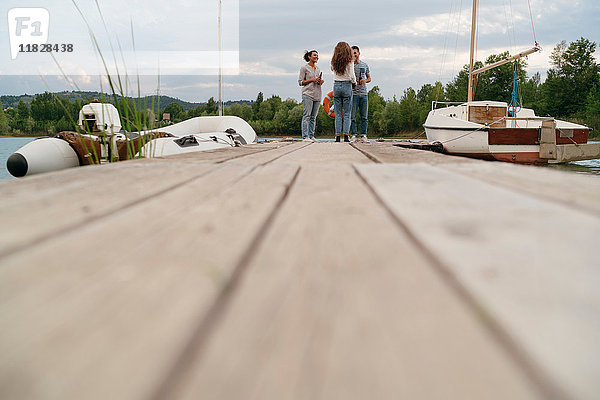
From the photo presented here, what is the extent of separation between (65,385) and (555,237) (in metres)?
0.62

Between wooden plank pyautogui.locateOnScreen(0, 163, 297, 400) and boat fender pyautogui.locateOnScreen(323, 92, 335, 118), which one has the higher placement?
boat fender pyautogui.locateOnScreen(323, 92, 335, 118)

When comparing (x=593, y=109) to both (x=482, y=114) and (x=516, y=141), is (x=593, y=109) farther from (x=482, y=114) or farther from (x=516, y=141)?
(x=516, y=141)

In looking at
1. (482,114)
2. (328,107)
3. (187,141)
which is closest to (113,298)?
(187,141)

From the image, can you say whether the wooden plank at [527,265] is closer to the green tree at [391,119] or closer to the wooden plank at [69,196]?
the wooden plank at [69,196]

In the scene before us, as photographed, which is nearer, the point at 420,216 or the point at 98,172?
the point at 420,216

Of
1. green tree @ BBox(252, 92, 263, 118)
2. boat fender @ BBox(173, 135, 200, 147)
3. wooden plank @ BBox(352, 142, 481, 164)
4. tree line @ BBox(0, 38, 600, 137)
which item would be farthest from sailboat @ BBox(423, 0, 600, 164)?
green tree @ BBox(252, 92, 263, 118)

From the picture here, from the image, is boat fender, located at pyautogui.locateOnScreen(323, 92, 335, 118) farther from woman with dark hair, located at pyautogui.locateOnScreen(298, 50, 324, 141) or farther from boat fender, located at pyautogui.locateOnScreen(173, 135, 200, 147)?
boat fender, located at pyautogui.locateOnScreen(173, 135, 200, 147)

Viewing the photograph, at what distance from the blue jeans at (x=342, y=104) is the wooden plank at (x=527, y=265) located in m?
4.74

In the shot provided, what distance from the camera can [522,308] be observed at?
0.38 meters

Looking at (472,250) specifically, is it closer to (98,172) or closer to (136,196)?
(136,196)

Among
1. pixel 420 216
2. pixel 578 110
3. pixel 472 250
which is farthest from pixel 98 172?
pixel 578 110

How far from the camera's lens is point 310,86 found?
5844 mm

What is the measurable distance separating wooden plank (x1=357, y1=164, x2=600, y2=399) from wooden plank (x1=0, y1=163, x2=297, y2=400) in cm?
26

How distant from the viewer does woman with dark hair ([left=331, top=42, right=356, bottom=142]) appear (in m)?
5.25
